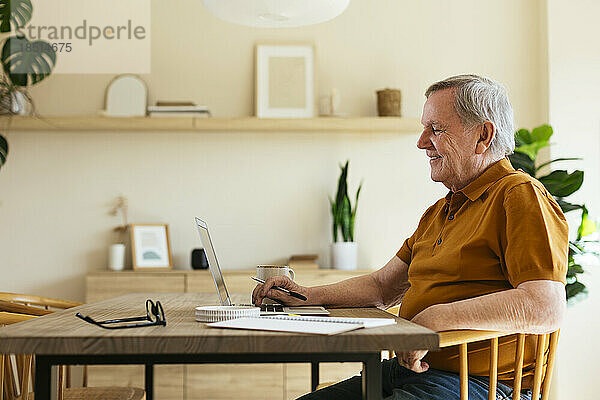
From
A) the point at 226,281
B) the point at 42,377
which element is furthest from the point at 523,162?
the point at 42,377

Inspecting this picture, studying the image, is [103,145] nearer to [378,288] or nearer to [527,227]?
[378,288]

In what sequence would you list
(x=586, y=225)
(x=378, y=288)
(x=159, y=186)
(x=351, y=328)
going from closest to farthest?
(x=351, y=328)
(x=378, y=288)
(x=586, y=225)
(x=159, y=186)

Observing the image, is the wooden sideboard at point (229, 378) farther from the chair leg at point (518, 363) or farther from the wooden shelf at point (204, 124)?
the chair leg at point (518, 363)

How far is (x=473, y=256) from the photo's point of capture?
1671mm

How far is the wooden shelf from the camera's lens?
385cm

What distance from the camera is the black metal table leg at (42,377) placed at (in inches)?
49.1

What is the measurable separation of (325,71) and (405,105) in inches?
21.9

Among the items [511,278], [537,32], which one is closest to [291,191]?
[537,32]

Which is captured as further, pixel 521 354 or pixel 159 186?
pixel 159 186

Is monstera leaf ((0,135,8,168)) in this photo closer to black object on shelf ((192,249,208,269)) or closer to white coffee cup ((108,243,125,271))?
white coffee cup ((108,243,125,271))

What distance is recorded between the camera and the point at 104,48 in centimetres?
416

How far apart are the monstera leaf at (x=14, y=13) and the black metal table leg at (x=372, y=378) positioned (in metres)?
3.44

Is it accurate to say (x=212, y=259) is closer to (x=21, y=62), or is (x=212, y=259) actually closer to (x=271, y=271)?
(x=271, y=271)

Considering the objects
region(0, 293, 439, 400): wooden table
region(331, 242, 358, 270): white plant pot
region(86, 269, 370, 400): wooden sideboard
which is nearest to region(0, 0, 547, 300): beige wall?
region(331, 242, 358, 270): white plant pot
